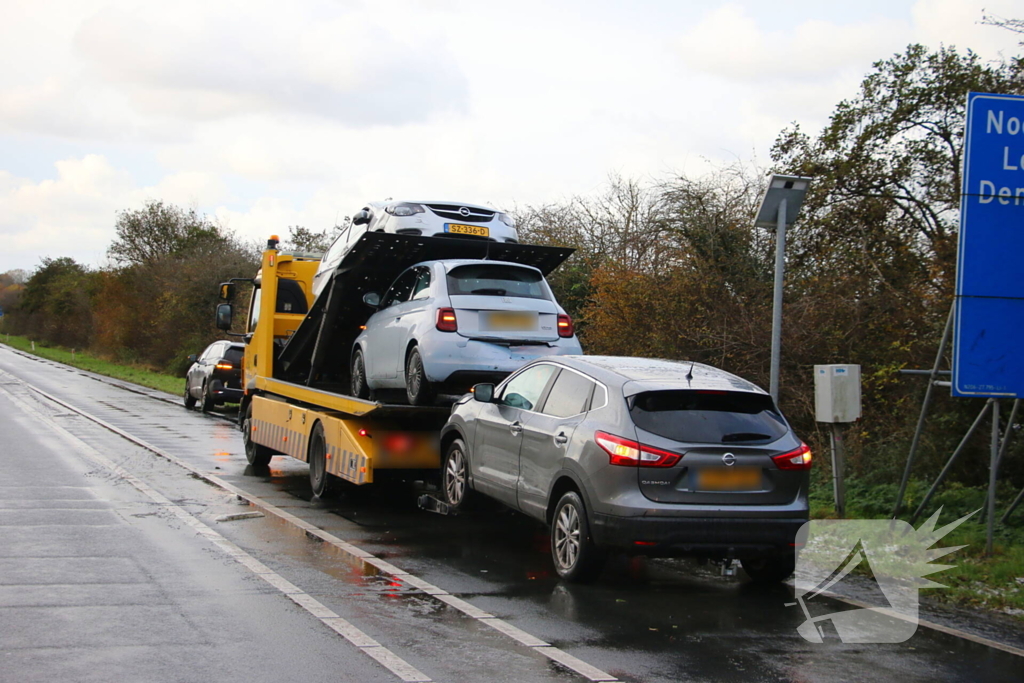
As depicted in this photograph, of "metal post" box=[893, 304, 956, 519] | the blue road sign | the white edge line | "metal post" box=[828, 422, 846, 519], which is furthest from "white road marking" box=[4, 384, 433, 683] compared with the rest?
the blue road sign

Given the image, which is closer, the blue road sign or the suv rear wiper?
the suv rear wiper

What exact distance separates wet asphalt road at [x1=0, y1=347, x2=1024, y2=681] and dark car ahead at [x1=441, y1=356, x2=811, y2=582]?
422 millimetres

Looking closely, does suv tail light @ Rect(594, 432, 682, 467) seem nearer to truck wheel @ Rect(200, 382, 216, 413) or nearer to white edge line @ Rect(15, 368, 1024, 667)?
white edge line @ Rect(15, 368, 1024, 667)

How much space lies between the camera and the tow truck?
10492 millimetres

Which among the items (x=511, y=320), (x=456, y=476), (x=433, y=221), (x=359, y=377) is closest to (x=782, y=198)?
(x=511, y=320)

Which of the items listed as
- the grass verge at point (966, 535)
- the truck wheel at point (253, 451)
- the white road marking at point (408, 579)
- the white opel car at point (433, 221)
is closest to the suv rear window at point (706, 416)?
the white road marking at point (408, 579)

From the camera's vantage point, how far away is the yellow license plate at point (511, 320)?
33.2ft

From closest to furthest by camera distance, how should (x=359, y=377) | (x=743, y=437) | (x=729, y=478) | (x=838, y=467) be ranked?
(x=729, y=478) < (x=743, y=437) < (x=838, y=467) < (x=359, y=377)

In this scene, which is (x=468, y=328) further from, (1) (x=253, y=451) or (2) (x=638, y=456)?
(1) (x=253, y=451)

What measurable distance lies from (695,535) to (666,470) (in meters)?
0.47

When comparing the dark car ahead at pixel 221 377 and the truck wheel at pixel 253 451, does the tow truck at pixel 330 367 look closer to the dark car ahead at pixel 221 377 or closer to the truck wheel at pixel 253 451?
the truck wheel at pixel 253 451

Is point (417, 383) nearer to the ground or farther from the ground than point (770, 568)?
farther from the ground

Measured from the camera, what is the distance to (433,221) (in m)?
11.4

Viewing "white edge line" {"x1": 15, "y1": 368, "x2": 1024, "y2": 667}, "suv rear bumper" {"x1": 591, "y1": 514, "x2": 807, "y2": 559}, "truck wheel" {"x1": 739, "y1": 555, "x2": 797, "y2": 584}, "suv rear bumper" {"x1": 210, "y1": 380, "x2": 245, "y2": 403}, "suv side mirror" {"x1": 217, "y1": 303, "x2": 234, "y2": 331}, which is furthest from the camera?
"suv rear bumper" {"x1": 210, "y1": 380, "x2": 245, "y2": 403}
